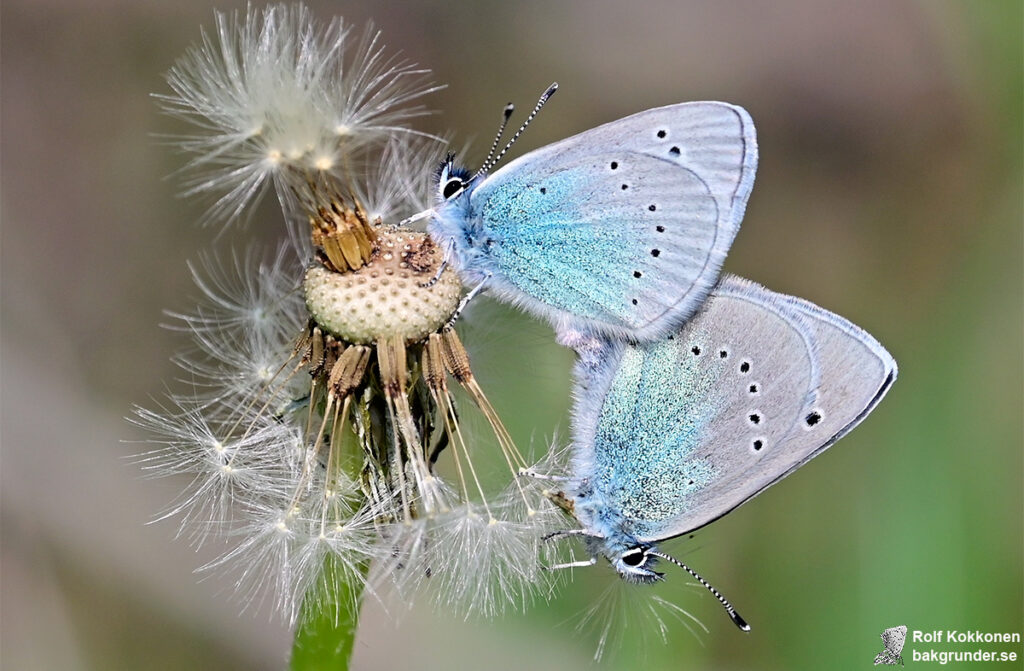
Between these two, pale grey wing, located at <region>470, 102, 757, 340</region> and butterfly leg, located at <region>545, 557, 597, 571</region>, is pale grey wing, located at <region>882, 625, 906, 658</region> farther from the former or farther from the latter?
pale grey wing, located at <region>470, 102, 757, 340</region>

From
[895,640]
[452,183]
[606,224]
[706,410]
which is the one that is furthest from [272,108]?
[895,640]

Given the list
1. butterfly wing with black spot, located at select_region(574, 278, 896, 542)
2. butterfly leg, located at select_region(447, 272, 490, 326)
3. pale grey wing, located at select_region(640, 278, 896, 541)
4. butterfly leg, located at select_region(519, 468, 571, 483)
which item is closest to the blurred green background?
butterfly leg, located at select_region(447, 272, 490, 326)

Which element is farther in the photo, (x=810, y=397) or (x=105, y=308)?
(x=105, y=308)

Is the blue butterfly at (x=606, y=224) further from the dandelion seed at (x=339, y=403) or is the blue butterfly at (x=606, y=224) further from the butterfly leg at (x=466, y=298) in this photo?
the dandelion seed at (x=339, y=403)

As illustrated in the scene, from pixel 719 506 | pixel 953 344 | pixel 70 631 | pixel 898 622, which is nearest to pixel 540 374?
pixel 719 506

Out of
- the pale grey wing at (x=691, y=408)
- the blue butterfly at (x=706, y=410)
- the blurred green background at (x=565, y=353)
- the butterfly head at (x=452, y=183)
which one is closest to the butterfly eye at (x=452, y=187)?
the butterfly head at (x=452, y=183)

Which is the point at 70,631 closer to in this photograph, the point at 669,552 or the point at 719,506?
the point at 669,552
